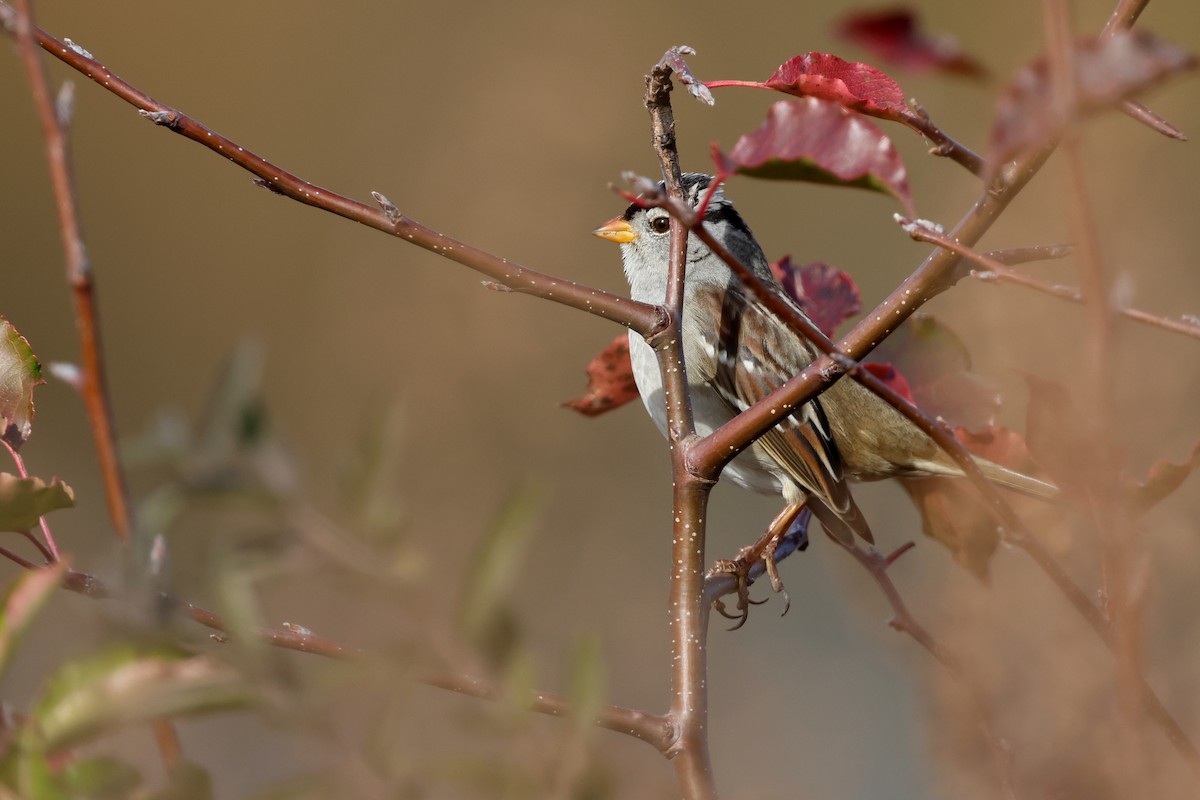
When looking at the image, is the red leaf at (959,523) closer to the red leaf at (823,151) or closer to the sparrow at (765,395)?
the red leaf at (823,151)

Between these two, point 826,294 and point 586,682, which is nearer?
point 586,682

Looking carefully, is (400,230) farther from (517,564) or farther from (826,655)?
(826,655)

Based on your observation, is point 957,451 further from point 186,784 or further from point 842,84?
point 186,784

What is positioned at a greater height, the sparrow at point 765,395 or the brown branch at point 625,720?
the sparrow at point 765,395

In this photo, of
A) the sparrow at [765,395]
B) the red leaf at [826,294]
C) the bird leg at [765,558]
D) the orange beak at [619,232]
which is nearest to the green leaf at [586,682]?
the red leaf at [826,294]

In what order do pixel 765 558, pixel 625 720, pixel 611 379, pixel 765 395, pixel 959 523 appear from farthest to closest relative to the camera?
pixel 765 395, pixel 765 558, pixel 611 379, pixel 959 523, pixel 625 720

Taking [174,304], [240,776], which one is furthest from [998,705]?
[174,304]

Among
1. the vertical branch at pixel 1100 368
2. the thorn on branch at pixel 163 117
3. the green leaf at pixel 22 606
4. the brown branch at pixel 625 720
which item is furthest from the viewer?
the thorn on branch at pixel 163 117

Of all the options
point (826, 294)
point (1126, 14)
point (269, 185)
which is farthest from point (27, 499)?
point (826, 294)
